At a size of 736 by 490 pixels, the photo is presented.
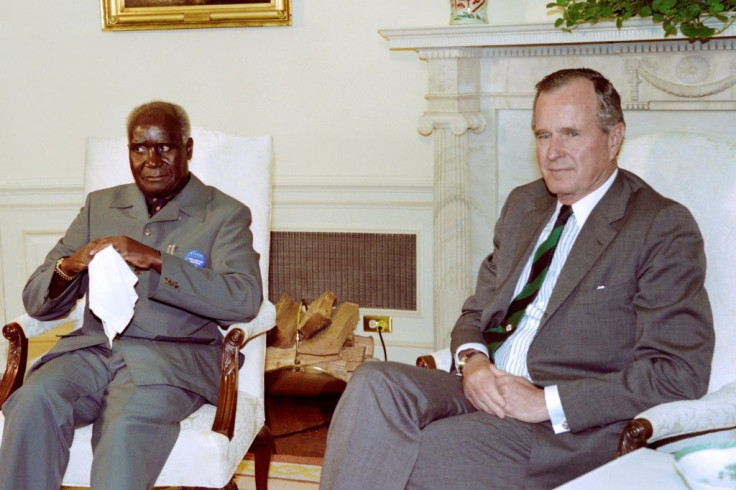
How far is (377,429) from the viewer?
2025 mm

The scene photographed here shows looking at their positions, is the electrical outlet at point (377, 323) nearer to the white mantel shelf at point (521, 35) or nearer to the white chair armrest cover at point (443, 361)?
the white mantel shelf at point (521, 35)

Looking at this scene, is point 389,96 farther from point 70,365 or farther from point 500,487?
point 500,487

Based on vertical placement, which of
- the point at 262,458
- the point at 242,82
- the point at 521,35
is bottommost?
the point at 262,458

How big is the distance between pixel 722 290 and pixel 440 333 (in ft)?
5.18

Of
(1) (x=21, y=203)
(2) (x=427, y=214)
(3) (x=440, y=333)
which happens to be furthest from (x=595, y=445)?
(1) (x=21, y=203)

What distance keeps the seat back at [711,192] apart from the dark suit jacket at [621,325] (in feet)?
0.54

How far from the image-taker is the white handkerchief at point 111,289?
2350 millimetres

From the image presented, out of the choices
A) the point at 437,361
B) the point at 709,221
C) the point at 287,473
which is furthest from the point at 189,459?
the point at 709,221

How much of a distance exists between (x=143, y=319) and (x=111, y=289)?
211mm

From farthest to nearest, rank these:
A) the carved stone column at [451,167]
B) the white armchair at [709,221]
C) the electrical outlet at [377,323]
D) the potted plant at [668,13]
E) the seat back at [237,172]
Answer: the electrical outlet at [377,323] → the carved stone column at [451,167] → the potted plant at [668,13] → the seat back at [237,172] → the white armchair at [709,221]

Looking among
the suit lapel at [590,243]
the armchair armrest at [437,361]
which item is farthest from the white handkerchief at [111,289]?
the suit lapel at [590,243]

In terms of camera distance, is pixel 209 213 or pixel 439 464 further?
pixel 209 213

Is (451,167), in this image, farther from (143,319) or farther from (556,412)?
(556,412)

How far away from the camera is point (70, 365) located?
245 cm
